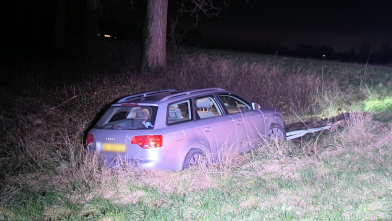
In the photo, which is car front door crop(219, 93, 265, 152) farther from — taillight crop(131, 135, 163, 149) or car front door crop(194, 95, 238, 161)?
taillight crop(131, 135, 163, 149)

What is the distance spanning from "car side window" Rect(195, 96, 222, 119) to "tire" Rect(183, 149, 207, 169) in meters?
0.97

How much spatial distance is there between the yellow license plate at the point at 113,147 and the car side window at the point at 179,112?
103 centimetres

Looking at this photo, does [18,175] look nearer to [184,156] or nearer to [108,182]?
[108,182]

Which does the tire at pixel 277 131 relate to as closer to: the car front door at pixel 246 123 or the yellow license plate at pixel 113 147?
the car front door at pixel 246 123

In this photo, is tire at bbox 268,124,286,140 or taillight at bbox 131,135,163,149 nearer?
taillight at bbox 131,135,163,149

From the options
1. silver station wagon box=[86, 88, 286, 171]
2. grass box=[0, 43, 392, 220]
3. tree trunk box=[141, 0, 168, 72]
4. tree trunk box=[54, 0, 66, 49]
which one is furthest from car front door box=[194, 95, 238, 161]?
tree trunk box=[54, 0, 66, 49]

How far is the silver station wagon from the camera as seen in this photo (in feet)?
19.4

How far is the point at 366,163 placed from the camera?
5.90m

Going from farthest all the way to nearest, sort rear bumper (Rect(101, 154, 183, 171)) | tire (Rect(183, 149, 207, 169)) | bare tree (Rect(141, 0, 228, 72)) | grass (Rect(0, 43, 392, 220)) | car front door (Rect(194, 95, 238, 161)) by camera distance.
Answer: bare tree (Rect(141, 0, 228, 72)) → car front door (Rect(194, 95, 238, 161)) → tire (Rect(183, 149, 207, 169)) → rear bumper (Rect(101, 154, 183, 171)) → grass (Rect(0, 43, 392, 220))

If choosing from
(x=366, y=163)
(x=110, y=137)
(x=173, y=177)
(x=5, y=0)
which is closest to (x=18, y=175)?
(x=110, y=137)

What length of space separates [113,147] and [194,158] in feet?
4.49

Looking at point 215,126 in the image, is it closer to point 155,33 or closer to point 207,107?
point 207,107

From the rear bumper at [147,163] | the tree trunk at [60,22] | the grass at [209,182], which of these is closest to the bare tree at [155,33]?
the grass at [209,182]

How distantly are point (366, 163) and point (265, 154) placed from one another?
1.62 meters
